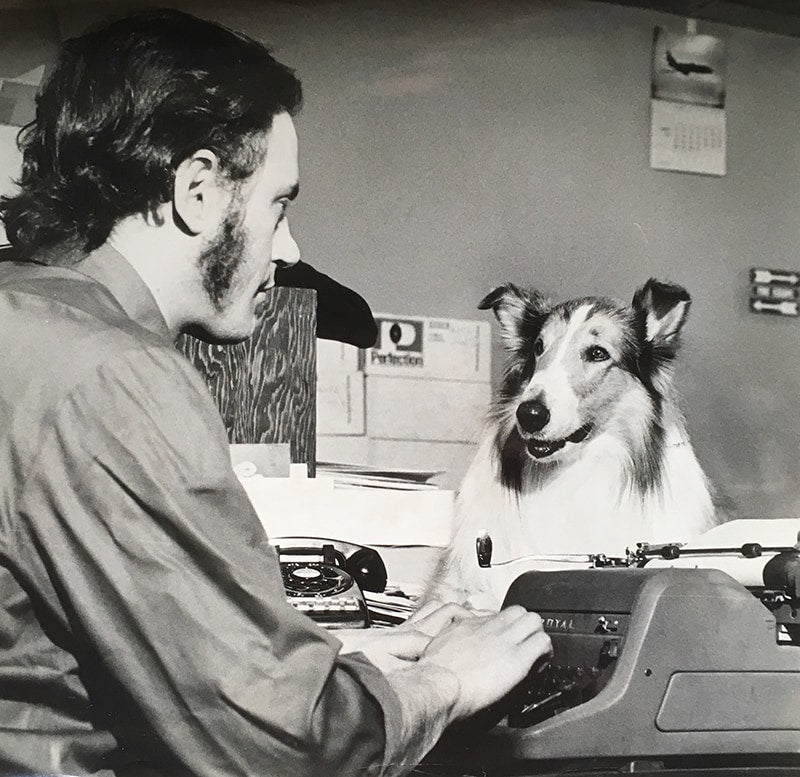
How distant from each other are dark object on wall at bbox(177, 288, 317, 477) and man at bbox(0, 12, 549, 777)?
13cm

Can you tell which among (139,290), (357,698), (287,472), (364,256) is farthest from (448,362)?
(357,698)

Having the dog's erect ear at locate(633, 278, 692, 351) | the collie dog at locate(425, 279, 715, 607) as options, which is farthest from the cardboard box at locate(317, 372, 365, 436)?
the dog's erect ear at locate(633, 278, 692, 351)

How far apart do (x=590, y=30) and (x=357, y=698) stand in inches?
65.0

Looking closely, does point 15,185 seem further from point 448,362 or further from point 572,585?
point 572,585

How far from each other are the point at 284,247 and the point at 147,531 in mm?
769

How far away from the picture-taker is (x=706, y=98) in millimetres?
2553

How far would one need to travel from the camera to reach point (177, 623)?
1667 millimetres

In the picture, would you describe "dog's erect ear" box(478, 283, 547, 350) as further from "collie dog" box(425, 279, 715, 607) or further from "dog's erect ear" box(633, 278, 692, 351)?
"dog's erect ear" box(633, 278, 692, 351)

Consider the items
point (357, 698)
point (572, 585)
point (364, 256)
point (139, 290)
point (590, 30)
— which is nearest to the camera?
point (357, 698)

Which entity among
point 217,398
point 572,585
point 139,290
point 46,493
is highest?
point 139,290

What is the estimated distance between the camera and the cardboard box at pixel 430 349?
228 centimetres

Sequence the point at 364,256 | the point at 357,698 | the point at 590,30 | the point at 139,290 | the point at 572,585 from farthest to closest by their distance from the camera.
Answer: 1. the point at 590,30
2. the point at 364,256
3. the point at 572,585
4. the point at 139,290
5. the point at 357,698

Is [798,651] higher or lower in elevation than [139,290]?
lower

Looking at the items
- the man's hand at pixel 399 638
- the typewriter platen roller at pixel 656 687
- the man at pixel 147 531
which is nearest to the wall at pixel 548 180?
the man at pixel 147 531
